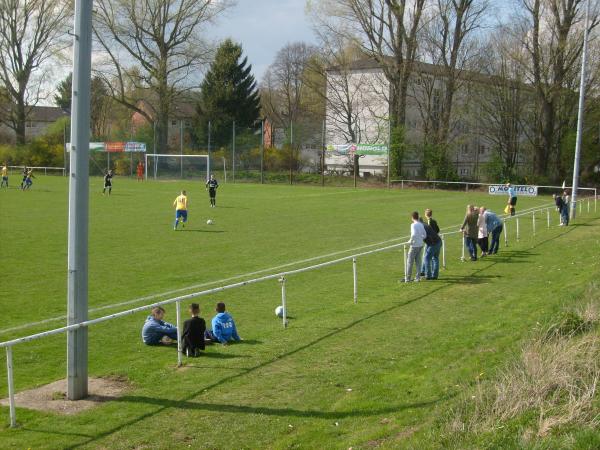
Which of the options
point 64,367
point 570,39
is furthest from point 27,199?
point 570,39

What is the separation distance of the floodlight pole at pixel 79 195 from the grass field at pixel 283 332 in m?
0.66

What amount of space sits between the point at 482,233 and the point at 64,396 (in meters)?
14.6

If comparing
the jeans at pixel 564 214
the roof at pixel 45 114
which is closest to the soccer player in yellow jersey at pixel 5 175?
the jeans at pixel 564 214

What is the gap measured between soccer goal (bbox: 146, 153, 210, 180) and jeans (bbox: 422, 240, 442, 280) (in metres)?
46.1

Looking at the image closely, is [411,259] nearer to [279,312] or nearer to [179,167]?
[279,312]

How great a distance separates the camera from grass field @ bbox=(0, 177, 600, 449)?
7.06 meters

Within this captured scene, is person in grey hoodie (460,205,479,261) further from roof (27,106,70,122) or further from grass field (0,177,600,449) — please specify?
roof (27,106,70,122)

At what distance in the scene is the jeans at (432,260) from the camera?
16609 mm

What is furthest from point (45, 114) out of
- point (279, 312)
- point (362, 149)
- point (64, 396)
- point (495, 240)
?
point (64, 396)

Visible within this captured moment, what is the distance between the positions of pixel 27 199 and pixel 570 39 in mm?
40444

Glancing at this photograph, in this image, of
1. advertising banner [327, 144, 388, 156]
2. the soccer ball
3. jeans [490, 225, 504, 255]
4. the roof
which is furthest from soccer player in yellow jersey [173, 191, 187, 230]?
the roof

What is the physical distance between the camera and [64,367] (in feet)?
31.2

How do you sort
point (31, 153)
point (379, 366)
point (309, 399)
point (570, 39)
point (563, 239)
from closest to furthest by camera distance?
point (309, 399) → point (379, 366) → point (563, 239) → point (570, 39) → point (31, 153)

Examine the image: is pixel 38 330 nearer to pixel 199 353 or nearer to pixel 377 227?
pixel 199 353
